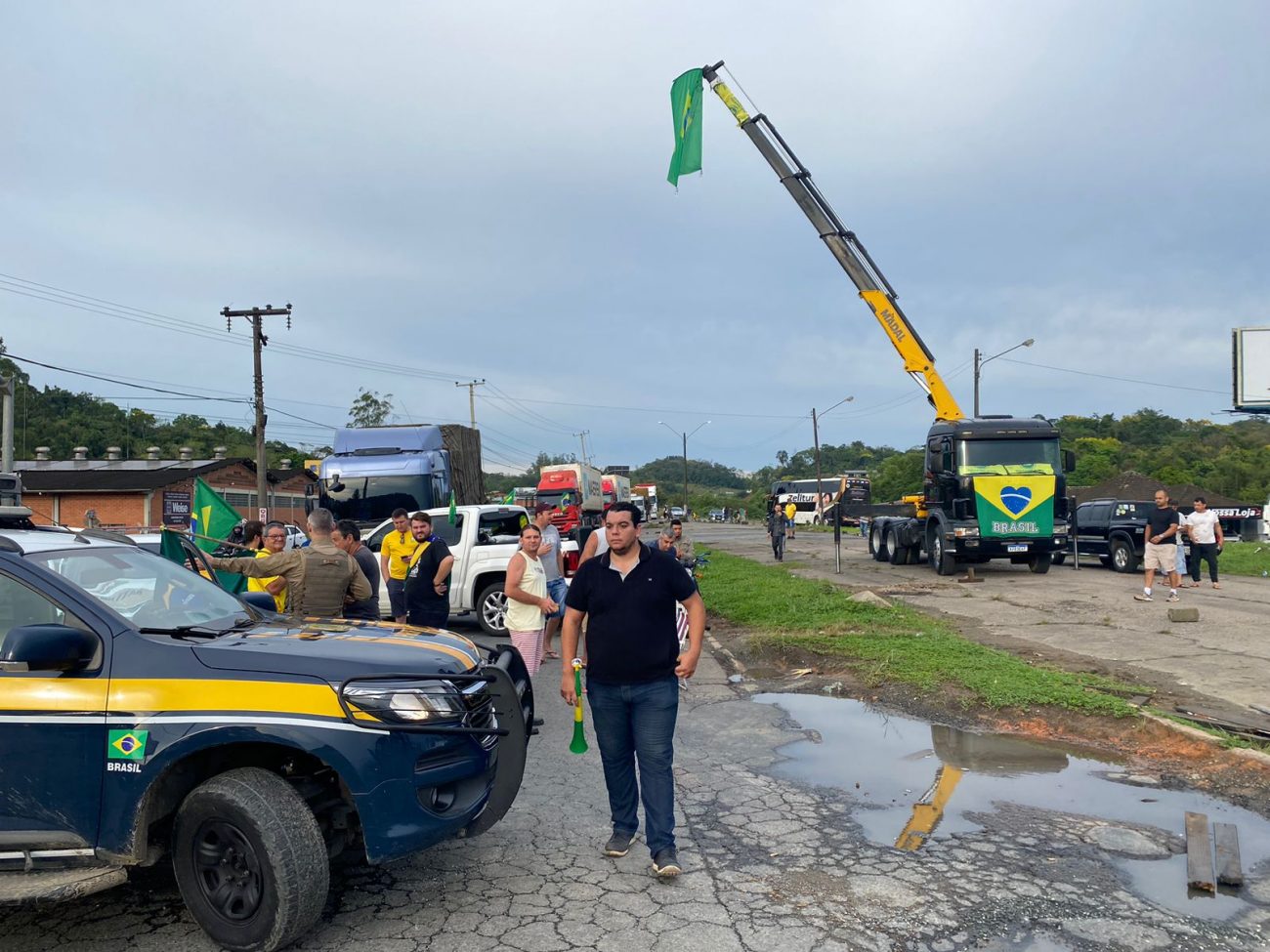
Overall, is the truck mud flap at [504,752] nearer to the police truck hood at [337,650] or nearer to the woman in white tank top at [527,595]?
the police truck hood at [337,650]

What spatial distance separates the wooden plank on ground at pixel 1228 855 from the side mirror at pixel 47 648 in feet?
16.6

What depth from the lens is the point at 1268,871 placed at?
15.3ft

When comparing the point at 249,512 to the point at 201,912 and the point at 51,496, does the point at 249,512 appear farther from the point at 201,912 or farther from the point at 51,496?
the point at 201,912

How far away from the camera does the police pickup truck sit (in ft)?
12.5

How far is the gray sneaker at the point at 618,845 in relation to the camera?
492 centimetres

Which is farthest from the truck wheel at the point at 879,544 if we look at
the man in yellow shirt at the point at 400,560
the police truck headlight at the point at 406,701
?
the police truck headlight at the point at 406,701

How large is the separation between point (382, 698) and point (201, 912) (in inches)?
43.7

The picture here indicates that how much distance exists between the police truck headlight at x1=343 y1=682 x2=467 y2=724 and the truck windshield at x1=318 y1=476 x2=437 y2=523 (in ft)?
50.0

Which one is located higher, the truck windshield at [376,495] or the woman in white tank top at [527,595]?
the truck windshield at [376,495]

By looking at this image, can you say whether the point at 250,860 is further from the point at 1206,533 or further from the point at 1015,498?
the point at 1015,498

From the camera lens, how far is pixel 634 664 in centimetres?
477

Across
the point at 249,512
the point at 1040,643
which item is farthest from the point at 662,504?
the point at 1040,643

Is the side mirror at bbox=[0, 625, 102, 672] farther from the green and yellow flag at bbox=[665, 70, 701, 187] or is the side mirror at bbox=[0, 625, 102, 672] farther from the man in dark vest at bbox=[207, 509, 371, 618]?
the green and yellow flag at bbox=[665, 70, 701, 187]

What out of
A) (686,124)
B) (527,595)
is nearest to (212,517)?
(527,595)
